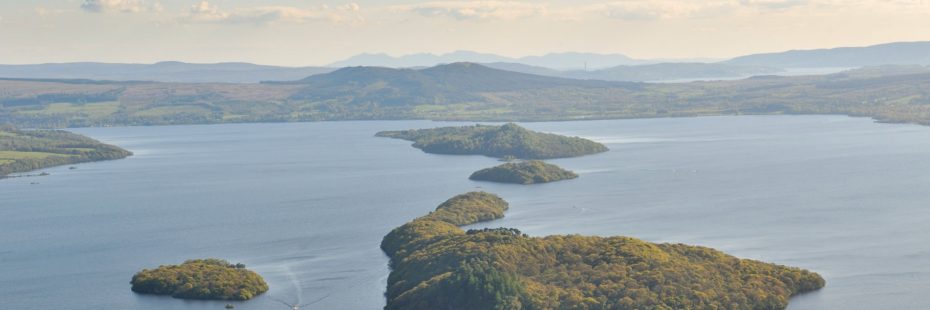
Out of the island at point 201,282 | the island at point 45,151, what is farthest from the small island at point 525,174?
the island at point 45,151

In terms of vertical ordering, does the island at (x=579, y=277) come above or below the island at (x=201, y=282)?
above

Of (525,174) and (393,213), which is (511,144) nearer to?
(525,174)

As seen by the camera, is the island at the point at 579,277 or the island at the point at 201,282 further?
the island at the point at 201,282

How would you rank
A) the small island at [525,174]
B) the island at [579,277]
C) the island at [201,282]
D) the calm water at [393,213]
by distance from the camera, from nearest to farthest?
the island at [579,277]
the island at [201,282]
the calm water at [393,213]
the small island at [525,174]

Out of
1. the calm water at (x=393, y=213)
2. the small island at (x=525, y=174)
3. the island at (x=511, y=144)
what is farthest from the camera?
the island at (x=511, y=144)

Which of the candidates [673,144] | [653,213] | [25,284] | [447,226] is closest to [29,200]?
[25,284]

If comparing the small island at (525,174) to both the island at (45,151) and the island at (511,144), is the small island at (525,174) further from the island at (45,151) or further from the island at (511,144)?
the island at (45,151)
